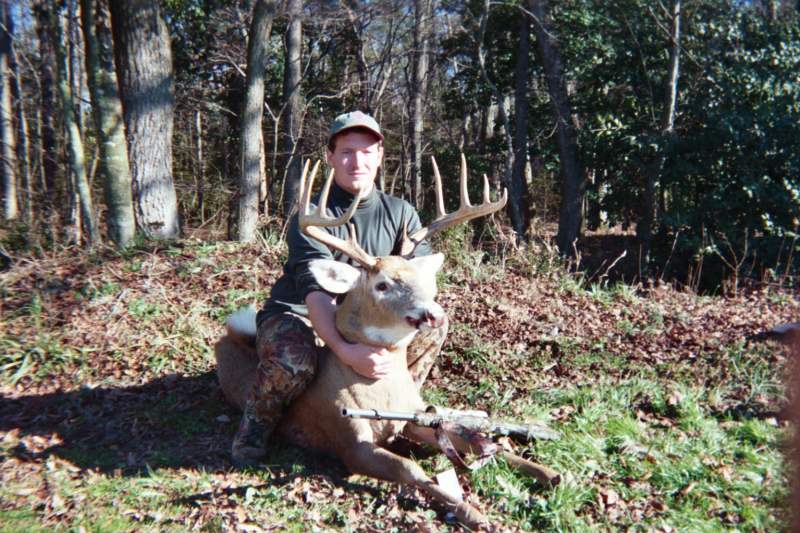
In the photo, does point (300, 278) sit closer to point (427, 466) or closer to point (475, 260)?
point (427, 466)

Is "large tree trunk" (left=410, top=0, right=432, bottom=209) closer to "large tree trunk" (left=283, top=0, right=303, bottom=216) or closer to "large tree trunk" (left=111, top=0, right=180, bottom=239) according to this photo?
"large tree trunk" (left=283, top=0, right=303, bottom=216)

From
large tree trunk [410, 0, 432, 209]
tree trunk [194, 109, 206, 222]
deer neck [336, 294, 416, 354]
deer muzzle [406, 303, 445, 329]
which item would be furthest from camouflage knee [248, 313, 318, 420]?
large tree trunk [410, 0, 432, 209]

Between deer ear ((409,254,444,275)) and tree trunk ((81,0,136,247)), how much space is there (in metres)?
4.39

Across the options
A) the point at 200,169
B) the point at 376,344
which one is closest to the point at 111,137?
the point at 376,344

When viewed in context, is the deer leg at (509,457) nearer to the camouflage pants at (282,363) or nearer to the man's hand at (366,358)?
the man's hand at (366,358)

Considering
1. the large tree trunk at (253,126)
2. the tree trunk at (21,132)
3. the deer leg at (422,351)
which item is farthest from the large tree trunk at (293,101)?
the deer leg at (422,351)

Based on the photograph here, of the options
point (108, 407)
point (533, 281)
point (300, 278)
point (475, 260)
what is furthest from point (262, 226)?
point (300, 278)

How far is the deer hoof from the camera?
2.89 meters

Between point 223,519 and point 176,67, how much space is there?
13.6m

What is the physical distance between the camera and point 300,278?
3514mm

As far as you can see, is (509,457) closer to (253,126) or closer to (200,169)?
(253,126)

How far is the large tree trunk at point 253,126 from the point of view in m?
8.19

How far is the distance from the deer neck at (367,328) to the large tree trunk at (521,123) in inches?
383

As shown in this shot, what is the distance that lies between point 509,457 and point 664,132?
871 cm
